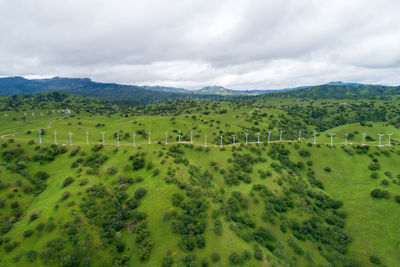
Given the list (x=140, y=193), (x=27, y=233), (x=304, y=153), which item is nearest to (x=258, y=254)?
(x=140, y=193)

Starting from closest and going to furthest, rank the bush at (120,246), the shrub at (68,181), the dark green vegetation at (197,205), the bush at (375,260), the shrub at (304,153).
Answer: the dark green vegetation at (197,205) < the bush at (120,246) < the bush at (375,260) < the shrub at (68,181) < the shrub at (304,153)

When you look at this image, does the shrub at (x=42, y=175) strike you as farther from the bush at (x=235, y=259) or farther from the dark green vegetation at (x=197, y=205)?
the bush at (x=235, y=259)

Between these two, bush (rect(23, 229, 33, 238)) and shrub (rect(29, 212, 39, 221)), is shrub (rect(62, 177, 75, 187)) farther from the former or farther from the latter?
bush (rect(23, 229, 33, 238))

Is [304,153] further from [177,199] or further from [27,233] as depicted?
[27,233]

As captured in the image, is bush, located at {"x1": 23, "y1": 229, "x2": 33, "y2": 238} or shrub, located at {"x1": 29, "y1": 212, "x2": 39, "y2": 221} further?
shrub, located at {"x1": 29, "y1": 212, "x2": 39, "y2": 221}

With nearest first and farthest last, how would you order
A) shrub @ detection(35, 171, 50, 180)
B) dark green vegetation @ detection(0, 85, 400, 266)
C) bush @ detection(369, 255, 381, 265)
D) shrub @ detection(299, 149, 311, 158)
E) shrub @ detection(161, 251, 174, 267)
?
shrub @ detection(161, 251, 174, 267) → dark green vegetation @ detection(0, 85, 400, 266) → bush @ detection(369, 255, 381, 265) → shrub @ detection(35, 171, 50, 180) → shrub @ detection(299, 149, 311, 158)

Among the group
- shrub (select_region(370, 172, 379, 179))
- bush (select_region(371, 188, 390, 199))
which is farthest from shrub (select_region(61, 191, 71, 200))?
shrub (select_region(370, 172, 379, 179))

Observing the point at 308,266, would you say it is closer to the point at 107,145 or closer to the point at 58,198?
the point at 58,198

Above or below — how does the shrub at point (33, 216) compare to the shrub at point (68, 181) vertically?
below

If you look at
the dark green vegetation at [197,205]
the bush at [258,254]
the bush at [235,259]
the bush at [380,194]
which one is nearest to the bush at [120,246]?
the dark green vegetation at [197,205]
